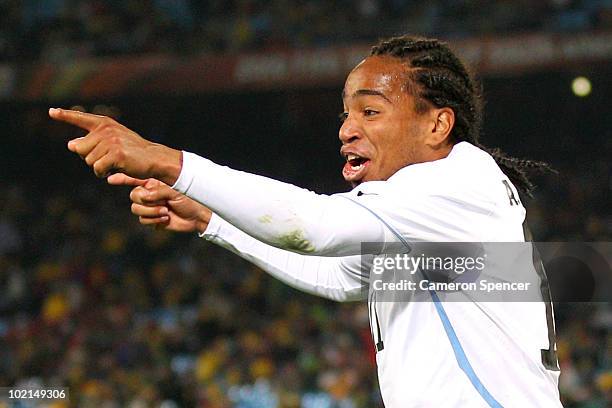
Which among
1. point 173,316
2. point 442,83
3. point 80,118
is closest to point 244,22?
point 173,316

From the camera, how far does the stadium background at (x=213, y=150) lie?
34.6 feet

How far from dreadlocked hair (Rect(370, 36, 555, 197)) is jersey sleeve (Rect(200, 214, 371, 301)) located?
0.56 meters

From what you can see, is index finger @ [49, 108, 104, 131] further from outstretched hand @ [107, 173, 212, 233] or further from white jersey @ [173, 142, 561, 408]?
outstretched hand @ [107, 173, 212, 233]

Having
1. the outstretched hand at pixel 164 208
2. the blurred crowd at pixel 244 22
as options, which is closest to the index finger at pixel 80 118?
the outstretched hand at pixel 164 208

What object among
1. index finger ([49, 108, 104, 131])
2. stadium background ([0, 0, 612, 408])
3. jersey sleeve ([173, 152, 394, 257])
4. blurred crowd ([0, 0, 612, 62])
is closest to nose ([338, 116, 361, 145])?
jersey sleeve ([173, 152, 394, 257])

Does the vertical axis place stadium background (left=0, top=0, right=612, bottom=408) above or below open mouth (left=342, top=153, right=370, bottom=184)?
above

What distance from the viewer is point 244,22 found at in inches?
505

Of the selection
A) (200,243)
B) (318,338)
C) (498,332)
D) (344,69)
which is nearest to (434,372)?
(498,332)

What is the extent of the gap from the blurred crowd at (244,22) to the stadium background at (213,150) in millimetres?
23

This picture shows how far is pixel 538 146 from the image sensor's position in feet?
43.8

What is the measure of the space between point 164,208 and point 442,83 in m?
0.88

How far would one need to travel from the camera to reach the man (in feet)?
7.54

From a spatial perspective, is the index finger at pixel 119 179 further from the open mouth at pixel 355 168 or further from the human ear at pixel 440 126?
the human ear at pixel 440 126

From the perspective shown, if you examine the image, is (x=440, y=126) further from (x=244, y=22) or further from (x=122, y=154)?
(x=244, y=22)
